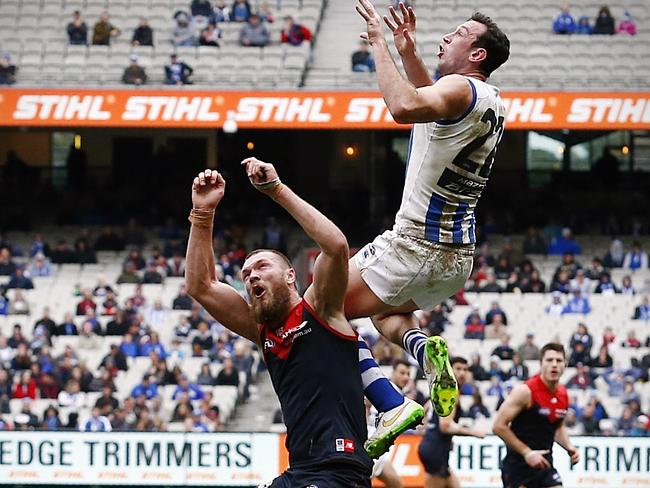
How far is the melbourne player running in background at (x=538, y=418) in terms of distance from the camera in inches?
446

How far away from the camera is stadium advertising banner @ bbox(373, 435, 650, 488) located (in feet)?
56.0

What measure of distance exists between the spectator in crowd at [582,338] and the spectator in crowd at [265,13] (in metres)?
9.58

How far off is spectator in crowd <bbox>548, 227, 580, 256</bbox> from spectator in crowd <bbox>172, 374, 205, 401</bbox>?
8223mm

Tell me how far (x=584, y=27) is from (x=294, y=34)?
18.4ft

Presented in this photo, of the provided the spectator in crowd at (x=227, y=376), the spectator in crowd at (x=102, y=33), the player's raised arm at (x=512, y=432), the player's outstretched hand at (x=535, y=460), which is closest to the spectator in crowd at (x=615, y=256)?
the spectator in crowd at (x=227, y=376)

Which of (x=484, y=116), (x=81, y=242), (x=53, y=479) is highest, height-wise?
(x=484, y=116)

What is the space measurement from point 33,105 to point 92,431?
9.33 metres

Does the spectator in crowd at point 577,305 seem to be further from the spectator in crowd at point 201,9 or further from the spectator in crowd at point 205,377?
the spectator in crowd at point 201,9

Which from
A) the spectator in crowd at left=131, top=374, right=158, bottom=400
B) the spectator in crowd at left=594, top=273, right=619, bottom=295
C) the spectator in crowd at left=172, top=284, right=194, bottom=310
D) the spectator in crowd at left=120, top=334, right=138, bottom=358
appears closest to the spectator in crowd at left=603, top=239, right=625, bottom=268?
the spectator in crowd at left=594, top=273, right=619, bottom=295

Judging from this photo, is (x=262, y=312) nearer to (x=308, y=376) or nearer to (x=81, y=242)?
(x=308, y=376)

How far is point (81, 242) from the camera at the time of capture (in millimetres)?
25812

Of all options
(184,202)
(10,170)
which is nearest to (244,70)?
(184,202)

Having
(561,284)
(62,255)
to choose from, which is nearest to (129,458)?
(62,255)

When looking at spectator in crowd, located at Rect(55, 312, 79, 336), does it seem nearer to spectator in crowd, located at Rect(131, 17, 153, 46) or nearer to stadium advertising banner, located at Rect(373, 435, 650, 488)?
spectator in crowd, located at Rect(131, 17, 153, 46)
